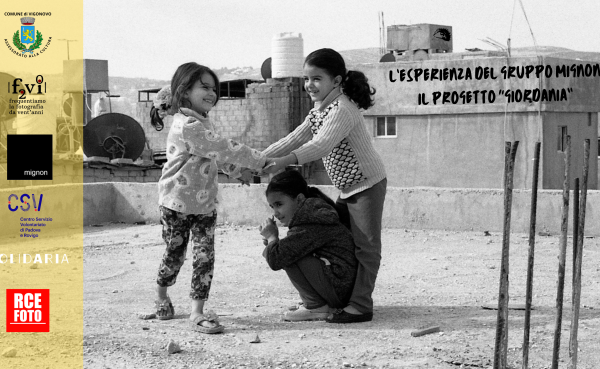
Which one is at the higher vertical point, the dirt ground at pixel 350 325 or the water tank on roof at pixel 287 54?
the water tank on roof at pixel 287 54

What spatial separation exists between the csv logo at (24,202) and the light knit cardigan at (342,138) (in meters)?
5.49

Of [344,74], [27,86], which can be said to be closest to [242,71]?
[27,86]

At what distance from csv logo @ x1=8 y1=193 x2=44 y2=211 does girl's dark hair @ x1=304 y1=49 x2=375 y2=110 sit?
18.9 feet

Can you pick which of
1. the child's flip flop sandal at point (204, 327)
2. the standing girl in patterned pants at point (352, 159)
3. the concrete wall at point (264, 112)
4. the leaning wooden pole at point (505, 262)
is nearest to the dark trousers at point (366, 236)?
the standing girl in patterned pants at point (352, 159)

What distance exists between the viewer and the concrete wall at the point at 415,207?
937cm

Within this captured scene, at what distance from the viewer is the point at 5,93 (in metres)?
25.0

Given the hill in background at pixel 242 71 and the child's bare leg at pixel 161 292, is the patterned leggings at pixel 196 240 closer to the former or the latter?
the child's bare leg at pixel 161 292

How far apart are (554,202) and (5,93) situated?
64.3ft

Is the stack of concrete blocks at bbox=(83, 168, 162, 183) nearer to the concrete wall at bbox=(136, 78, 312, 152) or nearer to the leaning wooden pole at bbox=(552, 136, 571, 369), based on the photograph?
the concrete wall at bbox=(136, 78, 312, 152)

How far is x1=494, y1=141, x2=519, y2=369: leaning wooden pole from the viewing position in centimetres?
329

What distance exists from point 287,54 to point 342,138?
25.0 meters

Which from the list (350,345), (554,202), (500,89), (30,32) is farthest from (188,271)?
(500,89)

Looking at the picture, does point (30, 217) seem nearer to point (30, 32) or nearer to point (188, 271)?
point (188, 271)

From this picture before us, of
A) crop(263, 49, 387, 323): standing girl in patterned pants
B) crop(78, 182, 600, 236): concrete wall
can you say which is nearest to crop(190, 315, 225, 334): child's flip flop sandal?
crop(263, 49, 387, 323): standing girl in patterned pants
